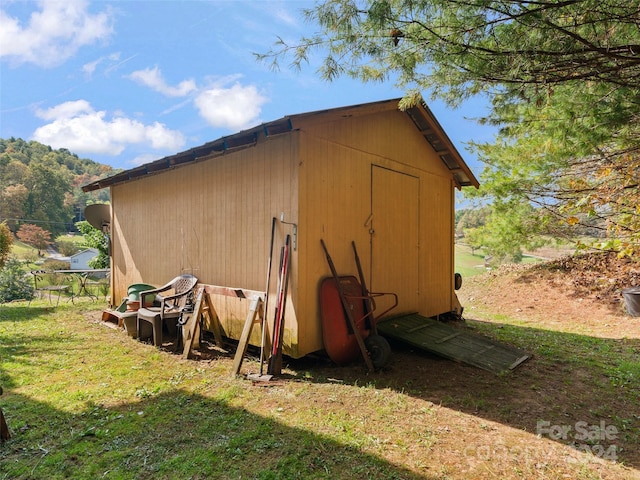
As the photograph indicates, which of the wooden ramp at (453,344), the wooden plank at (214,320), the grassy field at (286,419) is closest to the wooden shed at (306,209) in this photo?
the wooden plank at (214,320)

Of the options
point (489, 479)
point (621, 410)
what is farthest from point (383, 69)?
point (621, 410)

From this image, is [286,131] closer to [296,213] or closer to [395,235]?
[296,213]

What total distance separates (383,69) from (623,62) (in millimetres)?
2286

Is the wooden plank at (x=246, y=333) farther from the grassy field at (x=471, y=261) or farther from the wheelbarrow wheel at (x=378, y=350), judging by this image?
the grassy field at (x=471, y=261)

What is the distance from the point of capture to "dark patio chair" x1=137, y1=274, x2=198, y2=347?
16.0 feet

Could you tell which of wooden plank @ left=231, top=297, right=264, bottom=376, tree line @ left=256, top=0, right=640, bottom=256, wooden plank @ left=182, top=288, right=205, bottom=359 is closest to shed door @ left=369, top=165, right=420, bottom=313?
tree line @ left=256, top=0, right=640, bottom=256

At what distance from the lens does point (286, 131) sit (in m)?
3.70

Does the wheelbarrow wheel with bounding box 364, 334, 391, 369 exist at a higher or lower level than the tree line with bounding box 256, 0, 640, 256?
lower

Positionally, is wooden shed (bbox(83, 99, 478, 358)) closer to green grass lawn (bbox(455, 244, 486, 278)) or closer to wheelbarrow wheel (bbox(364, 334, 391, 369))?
wheelbarrow wheel (bbox(364, 334, 391, 369))

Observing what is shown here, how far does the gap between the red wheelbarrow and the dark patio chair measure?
7.35ft

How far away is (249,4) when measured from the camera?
545cm

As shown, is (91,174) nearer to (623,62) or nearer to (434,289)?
(434,289)

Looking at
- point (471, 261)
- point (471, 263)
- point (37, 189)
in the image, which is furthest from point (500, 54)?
point (37, 189)

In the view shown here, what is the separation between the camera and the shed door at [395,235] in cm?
491
